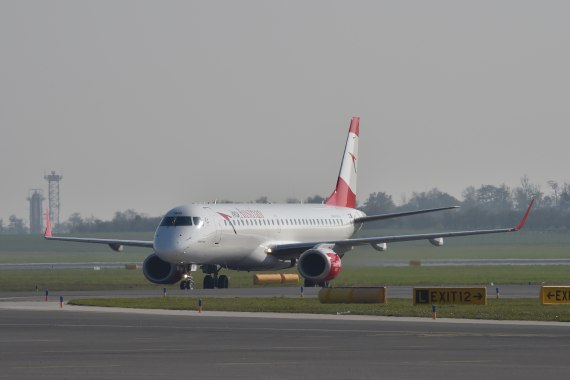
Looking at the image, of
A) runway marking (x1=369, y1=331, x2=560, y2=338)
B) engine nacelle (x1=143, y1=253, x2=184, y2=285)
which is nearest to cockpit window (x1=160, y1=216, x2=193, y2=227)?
engine nacelle (x1=143, y1=253, x2=184, y2=285)

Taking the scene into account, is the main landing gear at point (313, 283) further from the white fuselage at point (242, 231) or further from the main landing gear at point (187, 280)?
the main landing gear at point (187, 280)

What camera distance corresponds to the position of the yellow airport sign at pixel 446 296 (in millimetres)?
50719

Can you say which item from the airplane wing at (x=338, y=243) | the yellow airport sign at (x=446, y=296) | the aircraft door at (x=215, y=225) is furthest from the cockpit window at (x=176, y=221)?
the yellow airport sign at (x=446, y=296)

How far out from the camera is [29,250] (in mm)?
154125

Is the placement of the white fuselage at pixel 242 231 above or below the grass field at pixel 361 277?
above

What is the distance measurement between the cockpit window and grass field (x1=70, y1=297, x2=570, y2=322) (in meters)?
9.95

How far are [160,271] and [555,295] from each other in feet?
83.8

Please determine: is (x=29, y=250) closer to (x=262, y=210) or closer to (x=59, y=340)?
(x=262, y=210)

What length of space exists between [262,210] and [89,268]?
27.8 meters

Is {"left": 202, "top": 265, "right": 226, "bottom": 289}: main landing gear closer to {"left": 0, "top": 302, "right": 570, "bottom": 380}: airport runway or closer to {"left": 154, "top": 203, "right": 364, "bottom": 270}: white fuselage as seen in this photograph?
{"left": 154, "top": 203, "right": 364, "bottom": 270}: white fuselage

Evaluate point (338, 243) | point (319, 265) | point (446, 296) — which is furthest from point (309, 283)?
point (446, 296)

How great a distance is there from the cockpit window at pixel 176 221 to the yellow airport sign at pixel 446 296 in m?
18.6

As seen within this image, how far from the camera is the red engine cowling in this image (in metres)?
68.6

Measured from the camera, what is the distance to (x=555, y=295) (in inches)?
1987
